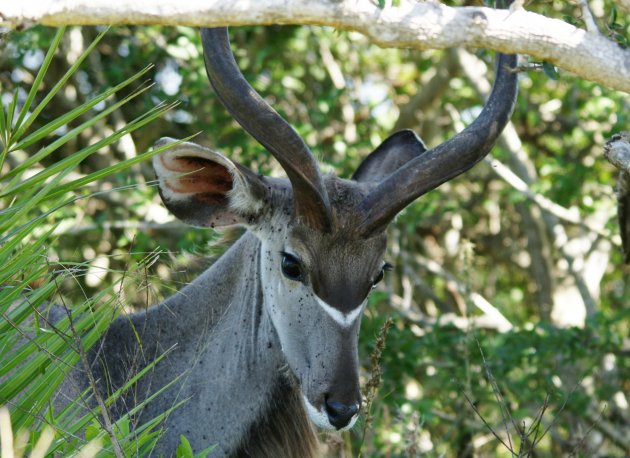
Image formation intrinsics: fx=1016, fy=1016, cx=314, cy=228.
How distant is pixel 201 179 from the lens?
430cm

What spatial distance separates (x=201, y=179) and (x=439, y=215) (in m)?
4.83

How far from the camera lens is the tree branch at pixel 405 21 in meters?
2.74

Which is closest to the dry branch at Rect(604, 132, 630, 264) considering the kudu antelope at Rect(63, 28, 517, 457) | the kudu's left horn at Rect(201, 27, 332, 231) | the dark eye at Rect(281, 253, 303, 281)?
the kudu antelope at Rect(63, 28, 517, 457)

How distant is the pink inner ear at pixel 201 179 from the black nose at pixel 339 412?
1.01m

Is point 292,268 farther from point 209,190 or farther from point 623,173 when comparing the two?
point 623,173

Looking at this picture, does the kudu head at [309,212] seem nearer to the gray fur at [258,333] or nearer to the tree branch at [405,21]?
the gray fur at [258,333]

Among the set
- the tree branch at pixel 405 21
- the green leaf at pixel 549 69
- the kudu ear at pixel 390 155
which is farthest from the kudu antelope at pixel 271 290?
the tree branch at pixel 405 21

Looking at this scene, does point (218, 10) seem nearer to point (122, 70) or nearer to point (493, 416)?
point (122, 70)

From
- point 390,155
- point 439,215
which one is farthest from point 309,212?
point 439,215

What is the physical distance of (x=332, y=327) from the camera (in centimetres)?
401

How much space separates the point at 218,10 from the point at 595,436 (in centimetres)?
575

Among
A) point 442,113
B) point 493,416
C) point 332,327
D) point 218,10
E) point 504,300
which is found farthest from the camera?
point 504,300

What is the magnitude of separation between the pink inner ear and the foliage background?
2.07 ft

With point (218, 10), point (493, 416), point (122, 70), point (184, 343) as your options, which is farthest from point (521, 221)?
point (218, 10)
